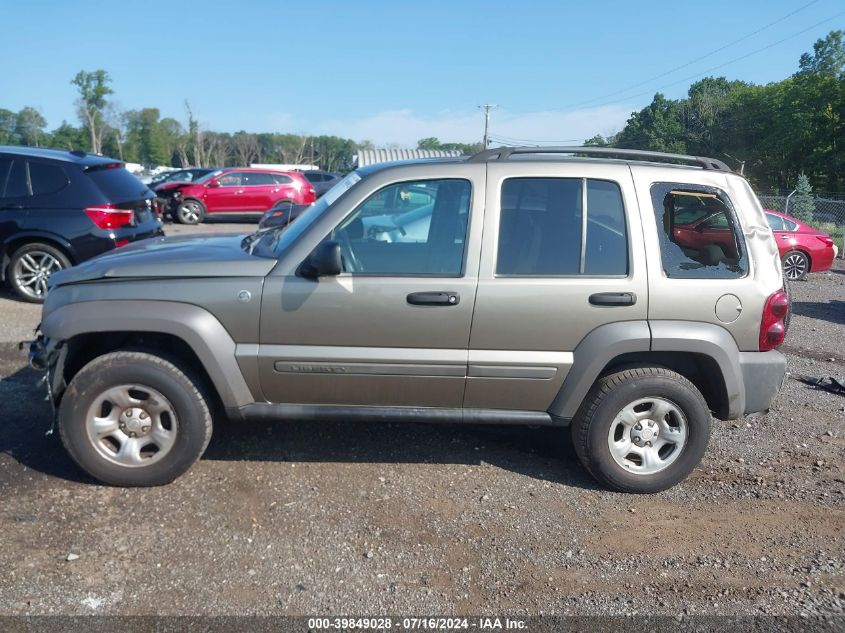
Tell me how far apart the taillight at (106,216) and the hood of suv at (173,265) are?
13.1 feet

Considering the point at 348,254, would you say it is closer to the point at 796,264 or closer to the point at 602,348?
the point at 602,348

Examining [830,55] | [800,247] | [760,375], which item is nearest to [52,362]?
[760,375]

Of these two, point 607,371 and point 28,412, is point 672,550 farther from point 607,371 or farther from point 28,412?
point 28,412

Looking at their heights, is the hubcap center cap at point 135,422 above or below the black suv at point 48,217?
below

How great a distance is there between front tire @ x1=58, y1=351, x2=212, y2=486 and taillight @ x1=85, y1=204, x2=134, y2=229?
4.57m

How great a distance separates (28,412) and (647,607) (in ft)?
13.9

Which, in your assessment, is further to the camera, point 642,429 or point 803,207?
point 803,207

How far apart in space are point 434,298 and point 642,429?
148 cm

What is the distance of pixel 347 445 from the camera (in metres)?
4.61

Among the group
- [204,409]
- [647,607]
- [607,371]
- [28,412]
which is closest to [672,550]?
[647,607]

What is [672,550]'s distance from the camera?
354cm

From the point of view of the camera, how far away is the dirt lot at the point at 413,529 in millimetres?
3084

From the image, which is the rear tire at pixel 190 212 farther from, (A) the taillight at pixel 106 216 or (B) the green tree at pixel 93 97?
(B) the green tree at pixel 93 97

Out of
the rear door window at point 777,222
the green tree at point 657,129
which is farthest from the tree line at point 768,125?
the rear door window at point 777,222
